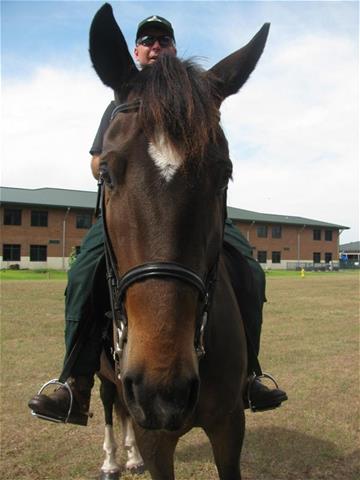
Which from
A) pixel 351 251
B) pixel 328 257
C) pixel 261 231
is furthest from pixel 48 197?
pixel 351 251

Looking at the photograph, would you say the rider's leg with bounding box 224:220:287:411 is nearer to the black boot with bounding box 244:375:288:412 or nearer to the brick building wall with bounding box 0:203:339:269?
the black boot with bounding box 244:375:288:412

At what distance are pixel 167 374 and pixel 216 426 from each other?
1850 millimetres

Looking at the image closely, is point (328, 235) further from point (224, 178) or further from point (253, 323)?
point (224, 178)

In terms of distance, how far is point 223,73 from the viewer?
2922 mm

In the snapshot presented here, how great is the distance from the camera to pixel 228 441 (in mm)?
3639

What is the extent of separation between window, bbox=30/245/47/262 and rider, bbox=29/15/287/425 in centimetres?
5267

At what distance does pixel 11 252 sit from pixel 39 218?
5087 mm

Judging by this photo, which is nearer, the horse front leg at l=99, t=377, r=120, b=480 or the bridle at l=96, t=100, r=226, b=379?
the bridle at l=96, t=100, r=226, b=379

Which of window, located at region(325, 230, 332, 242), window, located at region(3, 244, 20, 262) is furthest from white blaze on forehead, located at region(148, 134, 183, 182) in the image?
window, located at region(325, 230, 332, 242)

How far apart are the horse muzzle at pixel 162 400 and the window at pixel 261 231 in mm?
68578

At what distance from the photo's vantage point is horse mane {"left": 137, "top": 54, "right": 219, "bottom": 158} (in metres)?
2.27

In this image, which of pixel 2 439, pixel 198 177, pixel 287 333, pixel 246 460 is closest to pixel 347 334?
pixel 287 333

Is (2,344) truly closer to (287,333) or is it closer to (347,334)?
(287,333)

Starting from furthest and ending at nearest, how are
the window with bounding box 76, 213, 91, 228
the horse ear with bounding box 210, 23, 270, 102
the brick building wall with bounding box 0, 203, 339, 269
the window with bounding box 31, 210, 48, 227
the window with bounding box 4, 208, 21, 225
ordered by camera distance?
the window with bounding box 76, 213, 91, 228 < the window with bounding box 31, 210, 48, 227 < the window with bounding box 4, 208, 21, 225 < the brick building wall with bounding box 0, 203, 339, 269 < the horse ear with bounding box 210, 23, 270, 102
